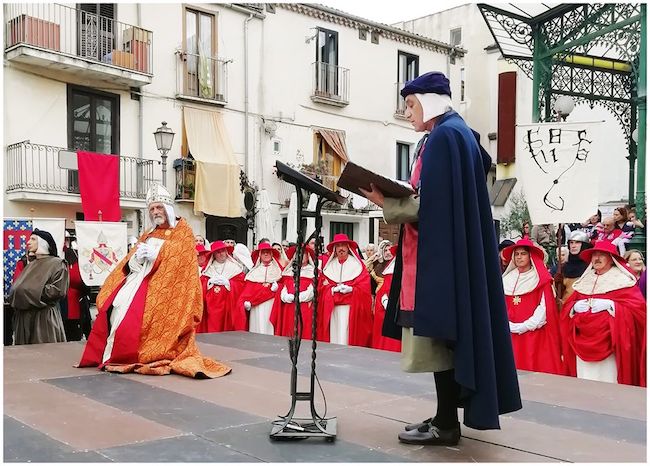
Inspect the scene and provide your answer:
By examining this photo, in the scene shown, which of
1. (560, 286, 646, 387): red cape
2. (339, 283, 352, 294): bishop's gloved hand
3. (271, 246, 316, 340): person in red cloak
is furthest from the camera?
(271, 246, 316, 340): person in red cloak

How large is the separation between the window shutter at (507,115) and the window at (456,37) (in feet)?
9.11

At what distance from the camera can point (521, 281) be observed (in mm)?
6305

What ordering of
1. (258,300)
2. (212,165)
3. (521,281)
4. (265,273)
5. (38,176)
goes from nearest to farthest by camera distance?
1. (521,281)
2. (258,300)
3. (265,273)
4. (38,176)
5. (212,165)

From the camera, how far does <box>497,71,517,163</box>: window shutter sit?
21.5m

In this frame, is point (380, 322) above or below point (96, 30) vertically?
below

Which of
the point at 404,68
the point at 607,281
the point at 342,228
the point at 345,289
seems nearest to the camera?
the point at 607,281

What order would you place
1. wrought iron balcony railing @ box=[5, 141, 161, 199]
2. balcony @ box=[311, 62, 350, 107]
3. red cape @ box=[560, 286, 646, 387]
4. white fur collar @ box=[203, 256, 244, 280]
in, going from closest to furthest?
red cape @ box=[560, 286, 646, 387], white fur collar @ box=[203, 256, 244, 280], wrought iron balcony railing @ box=[5, 141, 161, 199], balcony @ box=[311, 62, 350, 107]

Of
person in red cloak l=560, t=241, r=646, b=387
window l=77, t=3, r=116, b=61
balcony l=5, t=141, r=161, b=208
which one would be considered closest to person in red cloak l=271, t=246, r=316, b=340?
person in red cloak l=560, t=241, r=646, b=387

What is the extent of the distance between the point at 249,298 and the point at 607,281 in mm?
4543

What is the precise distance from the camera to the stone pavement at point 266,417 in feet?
10.7

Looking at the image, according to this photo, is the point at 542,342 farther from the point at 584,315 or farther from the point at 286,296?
the point at 286,296

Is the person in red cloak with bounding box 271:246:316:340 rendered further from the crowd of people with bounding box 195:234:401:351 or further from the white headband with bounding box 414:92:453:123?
the white headband with bounding box 414:92:453:123

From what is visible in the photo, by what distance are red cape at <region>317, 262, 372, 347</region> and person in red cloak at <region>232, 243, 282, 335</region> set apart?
2.68 ft

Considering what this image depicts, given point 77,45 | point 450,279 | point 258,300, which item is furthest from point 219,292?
point 77,45
